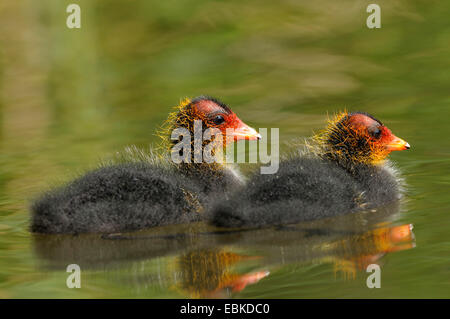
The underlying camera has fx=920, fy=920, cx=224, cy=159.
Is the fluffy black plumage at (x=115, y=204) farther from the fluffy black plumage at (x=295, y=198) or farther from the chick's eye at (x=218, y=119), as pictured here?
the chick's eye at (x=218, y=119)

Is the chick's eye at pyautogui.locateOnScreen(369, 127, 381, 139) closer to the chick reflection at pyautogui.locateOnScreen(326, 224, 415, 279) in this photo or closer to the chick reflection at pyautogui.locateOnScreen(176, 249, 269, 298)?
the chick reflection at pyautogui.locateOnScreen(326, 224, 415, 279)

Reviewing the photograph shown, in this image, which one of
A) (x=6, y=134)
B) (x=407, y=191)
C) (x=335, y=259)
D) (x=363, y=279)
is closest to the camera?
(x=363, y=279)


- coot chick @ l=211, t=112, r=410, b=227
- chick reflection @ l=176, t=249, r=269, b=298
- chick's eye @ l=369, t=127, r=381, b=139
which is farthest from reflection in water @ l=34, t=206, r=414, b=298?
chick's eye @ l=369, t=127, r=381, b=139

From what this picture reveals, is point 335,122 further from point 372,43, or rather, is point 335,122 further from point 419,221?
point 372,43

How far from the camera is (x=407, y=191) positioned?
8133 mm

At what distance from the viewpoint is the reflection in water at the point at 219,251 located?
19.7 ft

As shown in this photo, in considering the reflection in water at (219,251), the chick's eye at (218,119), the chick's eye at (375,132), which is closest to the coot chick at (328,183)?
the chick's eye at (375,132)

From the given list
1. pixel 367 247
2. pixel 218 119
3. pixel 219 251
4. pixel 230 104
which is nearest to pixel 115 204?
pixel 219 251

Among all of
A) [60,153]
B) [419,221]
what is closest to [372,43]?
[60,153]

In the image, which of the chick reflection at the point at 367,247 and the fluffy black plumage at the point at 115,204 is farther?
the fluffy black plumage at the point at 115,204

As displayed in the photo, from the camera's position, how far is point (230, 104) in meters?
11.6

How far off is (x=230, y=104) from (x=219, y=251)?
5209mm

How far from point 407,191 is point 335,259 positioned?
213 cm

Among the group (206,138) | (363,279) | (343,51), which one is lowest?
(363,279)
